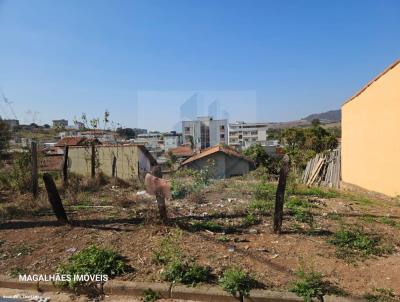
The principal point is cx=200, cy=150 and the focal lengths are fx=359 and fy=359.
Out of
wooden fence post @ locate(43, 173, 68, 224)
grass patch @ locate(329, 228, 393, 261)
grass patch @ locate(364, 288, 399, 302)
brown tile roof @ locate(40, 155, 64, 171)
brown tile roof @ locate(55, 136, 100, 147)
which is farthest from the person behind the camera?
brown tile roof @ locate(55, 136, 100, 147)

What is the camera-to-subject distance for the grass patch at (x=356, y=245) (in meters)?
4.13

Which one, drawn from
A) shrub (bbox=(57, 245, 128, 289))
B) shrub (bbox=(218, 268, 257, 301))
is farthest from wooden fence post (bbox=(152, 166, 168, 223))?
shrub (bbox=(218, 268, 257, 301))

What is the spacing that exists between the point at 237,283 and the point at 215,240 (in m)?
1.23

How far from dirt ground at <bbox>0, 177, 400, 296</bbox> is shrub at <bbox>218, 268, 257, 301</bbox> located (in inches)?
6.9

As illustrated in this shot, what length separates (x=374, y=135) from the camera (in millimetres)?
9781

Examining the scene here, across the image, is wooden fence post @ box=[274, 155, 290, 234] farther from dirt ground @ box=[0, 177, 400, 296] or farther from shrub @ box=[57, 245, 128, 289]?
shrub @ box=[57, 245, 128, 289]

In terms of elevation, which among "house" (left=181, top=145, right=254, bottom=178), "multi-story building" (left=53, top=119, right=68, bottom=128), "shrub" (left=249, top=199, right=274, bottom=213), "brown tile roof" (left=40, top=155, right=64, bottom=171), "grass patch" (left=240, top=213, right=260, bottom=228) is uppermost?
"multi-story building" (left=53, top=119, right=68, bottom=128)

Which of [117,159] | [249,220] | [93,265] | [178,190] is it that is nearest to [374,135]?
[178,190]

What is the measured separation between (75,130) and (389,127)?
10070 millimetres

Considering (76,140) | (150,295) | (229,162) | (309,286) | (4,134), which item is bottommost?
(229,162)

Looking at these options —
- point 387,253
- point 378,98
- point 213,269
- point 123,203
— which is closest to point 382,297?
point 387,253

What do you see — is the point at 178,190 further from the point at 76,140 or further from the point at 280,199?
the point at 76,140

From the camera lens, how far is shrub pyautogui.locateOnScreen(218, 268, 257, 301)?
10.8 feet

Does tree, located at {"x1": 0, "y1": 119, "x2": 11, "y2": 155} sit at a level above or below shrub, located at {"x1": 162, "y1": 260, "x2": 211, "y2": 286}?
above
